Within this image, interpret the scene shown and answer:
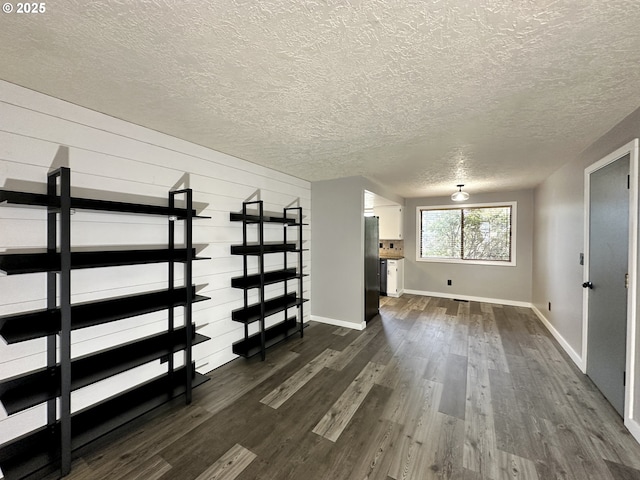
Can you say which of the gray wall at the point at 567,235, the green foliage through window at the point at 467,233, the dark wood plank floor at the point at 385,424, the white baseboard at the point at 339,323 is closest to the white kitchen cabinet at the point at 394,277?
the green foliage through window at the point at 467,233

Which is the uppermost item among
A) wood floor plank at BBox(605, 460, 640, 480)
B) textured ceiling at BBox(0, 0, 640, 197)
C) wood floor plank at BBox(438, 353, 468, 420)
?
textured ceiling at BBox(0, 0, 640, 197)

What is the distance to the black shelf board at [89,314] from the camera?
148 cm

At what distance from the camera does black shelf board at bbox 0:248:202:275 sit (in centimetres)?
146

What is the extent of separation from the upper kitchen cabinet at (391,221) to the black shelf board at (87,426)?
5241 mm

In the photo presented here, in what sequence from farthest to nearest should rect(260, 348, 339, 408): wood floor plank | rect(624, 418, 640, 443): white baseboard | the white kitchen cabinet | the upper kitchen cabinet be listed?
the upper kitchen cabinet, the white kitchen cabinet, rect(260, 348, 339, 408): wood floor plank, rect(624, 418, 640, 443): white baseboard

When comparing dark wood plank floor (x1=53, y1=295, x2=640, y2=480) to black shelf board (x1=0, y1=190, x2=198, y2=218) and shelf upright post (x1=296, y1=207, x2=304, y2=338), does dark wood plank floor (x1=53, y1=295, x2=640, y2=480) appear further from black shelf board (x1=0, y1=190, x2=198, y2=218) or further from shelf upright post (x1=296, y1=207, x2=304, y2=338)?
black shelf board (x1=0, y1=190, x2=198, y2=218)

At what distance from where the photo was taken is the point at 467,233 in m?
6.02

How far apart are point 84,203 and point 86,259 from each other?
0.40m

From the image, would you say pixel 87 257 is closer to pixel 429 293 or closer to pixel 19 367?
pixel 19 367

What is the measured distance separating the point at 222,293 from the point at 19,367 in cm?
156

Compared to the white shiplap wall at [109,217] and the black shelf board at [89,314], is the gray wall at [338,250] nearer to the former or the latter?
the white shiplap wall at [109,217]

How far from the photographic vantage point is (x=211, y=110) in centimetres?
196

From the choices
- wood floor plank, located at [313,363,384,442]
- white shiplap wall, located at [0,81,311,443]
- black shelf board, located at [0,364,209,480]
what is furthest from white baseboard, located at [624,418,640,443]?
white shiplap wall, located at [0,81,311,443]

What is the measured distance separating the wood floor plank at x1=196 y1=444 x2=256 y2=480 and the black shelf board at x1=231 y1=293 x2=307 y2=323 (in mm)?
1319
